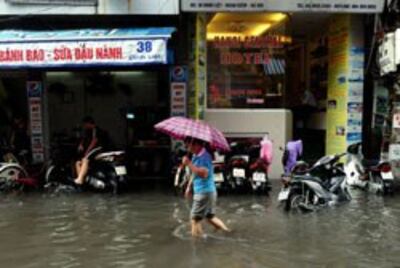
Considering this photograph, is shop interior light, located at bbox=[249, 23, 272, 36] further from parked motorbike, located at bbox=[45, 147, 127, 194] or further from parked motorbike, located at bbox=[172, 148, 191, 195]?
parked motorbike, located at bbox=[45, 147, 127, 194]

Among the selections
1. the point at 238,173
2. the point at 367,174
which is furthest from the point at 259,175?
the point at 367,174

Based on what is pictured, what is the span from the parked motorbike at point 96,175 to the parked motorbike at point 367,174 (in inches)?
199

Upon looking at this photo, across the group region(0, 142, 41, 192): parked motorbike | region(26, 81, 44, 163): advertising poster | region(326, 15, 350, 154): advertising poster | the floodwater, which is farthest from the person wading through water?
region(26, 81, 44, 163): advertising poster

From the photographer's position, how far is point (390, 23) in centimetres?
1362

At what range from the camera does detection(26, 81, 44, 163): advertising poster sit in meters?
14.5

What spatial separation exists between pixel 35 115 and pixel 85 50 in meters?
3.35

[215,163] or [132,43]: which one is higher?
[132,43]

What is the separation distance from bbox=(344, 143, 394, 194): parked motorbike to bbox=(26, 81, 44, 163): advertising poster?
24.5ft

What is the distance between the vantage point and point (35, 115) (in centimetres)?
1459

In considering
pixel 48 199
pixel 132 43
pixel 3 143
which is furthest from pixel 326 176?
pixel 3 143

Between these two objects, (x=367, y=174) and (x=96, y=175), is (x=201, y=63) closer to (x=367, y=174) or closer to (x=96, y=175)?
(x=96, y=175)

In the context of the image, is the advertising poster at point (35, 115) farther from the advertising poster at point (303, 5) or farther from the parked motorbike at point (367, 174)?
the parked motorbike at point (367, 174)

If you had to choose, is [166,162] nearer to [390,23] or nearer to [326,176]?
[326,176]

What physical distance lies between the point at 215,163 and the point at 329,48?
5.31 meters
